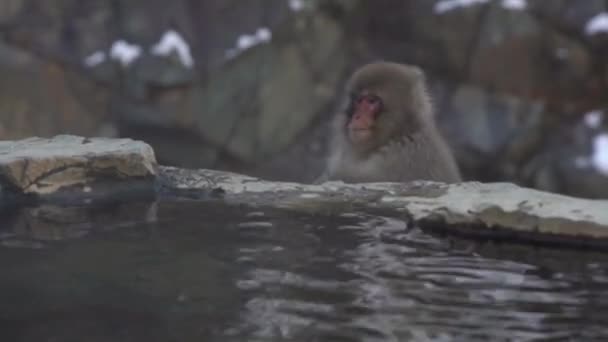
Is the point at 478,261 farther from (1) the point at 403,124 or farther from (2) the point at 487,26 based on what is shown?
(2) the point at 487,26

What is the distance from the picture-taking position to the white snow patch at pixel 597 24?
9.96 meters

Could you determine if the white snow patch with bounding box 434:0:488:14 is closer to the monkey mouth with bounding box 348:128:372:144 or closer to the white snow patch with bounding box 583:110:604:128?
the white snow patch with bounding box 583:110:604:128

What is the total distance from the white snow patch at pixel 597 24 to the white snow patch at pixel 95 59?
4301 millimetres

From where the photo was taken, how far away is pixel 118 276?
254cm

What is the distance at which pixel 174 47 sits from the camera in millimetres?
9648

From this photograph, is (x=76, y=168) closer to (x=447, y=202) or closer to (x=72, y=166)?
(x=72, y=166)

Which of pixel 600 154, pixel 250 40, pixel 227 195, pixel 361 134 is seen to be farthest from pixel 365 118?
pixel 600 154

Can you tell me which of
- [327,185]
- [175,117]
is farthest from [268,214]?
[175,117]

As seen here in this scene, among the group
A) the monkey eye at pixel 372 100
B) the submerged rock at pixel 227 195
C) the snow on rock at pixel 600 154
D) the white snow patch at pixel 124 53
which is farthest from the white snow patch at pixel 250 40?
the submerged rock at pixel 227 195

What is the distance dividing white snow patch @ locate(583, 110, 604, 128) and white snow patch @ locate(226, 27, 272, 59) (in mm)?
2950

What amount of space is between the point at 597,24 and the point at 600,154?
1190 millimetres

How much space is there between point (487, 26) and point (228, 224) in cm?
713

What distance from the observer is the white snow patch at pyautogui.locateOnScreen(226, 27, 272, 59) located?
9.71 m

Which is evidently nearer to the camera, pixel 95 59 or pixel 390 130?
pixel 390 130
